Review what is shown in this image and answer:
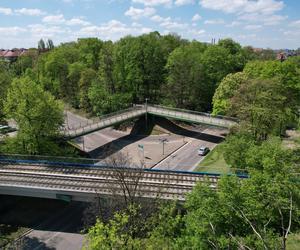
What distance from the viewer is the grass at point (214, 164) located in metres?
34.2

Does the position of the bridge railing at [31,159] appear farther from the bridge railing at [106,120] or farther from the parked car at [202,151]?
the parked car at [202,151]

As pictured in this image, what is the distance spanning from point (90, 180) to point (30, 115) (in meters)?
11.4

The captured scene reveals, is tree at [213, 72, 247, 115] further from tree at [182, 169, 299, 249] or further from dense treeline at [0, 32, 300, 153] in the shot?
tree at [182, 169, 299, 249]

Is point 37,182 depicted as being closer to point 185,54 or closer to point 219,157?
point 219,157

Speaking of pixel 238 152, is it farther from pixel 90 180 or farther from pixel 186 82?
pixel 186 82

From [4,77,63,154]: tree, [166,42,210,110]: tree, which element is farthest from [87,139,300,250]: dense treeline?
[166,42,210,110]: tree

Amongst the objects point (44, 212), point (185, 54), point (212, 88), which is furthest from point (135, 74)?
point (44, 212)

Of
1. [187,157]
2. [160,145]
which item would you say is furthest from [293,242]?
[160,145]

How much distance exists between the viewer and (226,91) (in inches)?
1684

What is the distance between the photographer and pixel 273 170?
18.3 m

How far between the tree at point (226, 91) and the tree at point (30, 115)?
24.9 meters

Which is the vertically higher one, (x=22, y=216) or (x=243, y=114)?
(x=243, y=114)

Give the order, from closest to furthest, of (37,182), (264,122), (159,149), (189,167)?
(37,182), (264,122), (189,167), (159,149)

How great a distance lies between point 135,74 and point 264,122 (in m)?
30.8
